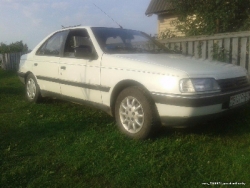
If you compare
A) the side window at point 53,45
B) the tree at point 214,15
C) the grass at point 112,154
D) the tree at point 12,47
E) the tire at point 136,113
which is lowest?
the grass at point 112,154

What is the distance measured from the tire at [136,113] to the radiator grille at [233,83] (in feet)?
2.87

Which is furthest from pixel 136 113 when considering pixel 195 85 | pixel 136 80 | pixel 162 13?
pixel 162 13

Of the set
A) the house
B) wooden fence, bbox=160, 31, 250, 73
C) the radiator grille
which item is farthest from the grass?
the house

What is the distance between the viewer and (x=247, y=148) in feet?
11.0

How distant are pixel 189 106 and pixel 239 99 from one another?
2.87 feet

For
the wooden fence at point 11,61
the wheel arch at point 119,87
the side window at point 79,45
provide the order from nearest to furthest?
the wheel arch at point 119,87
the side window at point 79,45
the wooden fence at point 11,61

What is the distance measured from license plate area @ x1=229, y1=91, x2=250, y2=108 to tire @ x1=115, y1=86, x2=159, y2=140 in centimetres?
97

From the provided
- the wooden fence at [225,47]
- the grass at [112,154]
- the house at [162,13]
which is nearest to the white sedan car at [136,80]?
the grass at [112,154]

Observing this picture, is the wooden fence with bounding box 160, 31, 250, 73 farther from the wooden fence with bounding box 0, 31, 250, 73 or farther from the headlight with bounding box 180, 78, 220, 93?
the headlight with bounding box 180, 78, 220, 93

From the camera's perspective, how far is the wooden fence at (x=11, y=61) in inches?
650

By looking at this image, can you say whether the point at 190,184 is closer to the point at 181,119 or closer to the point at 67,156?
the point at 181,119

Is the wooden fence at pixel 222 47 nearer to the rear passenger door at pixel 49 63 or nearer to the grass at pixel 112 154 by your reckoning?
the grass at pixel 112 154

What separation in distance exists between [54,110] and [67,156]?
7.79ft

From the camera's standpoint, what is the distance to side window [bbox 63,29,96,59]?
4289mm
